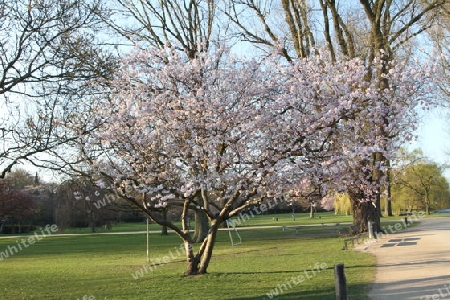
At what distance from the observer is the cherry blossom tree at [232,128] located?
11.9 metres

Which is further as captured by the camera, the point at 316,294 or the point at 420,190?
the point at 420,190

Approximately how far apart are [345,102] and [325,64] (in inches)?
96.8

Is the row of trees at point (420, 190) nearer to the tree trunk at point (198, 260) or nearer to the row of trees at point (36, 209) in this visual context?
the row of trees at point (36, 209)

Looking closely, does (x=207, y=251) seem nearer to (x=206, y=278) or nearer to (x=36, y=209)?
(x=206, y=278)

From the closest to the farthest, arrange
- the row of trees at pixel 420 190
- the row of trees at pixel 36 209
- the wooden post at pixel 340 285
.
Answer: the wooden post at pixel 340 285 → the row of trees at pixel 36 209 → the row of trees at pixel 420 190

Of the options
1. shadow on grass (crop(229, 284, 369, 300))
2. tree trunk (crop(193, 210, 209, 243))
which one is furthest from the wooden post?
tree trunk (crop(193, 210, 209, 243))

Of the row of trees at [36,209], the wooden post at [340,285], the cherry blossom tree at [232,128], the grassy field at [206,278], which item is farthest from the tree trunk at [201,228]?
the wooden post at [340,285]

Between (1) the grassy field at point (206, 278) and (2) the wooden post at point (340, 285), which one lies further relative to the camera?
(1) the grassy field at point (206, 278)

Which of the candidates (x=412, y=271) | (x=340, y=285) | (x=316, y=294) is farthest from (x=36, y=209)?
(x=340, y=285)

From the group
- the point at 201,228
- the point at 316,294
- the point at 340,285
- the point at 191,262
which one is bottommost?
the point at 316,294

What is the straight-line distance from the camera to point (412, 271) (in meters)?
12.7

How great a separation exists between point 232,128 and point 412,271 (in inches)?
237

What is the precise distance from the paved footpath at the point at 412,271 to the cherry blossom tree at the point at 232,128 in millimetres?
2810

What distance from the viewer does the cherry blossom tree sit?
11.9 metres
